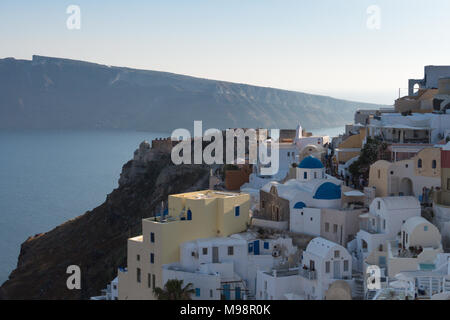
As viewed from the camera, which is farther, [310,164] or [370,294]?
[310,164]

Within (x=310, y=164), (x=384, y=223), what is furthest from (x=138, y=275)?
(x=384, y=223)

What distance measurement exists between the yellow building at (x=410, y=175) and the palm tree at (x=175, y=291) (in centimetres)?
918

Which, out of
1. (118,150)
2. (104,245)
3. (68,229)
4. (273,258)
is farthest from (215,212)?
(118,150)

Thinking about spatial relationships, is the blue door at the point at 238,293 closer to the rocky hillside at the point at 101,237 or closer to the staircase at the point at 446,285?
the staircase at the point at 446,285

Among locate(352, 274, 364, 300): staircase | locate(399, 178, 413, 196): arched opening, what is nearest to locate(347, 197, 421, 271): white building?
locate(352, 274, 364, 300): staircase

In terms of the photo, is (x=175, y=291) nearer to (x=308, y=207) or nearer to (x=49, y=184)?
(x=308, y=207)

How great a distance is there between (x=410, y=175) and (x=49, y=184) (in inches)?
3508

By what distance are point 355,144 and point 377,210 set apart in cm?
1098

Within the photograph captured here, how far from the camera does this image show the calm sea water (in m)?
75.4

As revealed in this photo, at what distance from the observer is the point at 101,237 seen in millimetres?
53469

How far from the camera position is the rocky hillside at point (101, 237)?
4537 cm

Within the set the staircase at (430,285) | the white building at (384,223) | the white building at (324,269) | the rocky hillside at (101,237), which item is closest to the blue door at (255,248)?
the white building at (324,269)

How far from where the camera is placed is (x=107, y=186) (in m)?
102

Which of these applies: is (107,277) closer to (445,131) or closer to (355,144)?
(355,144)
